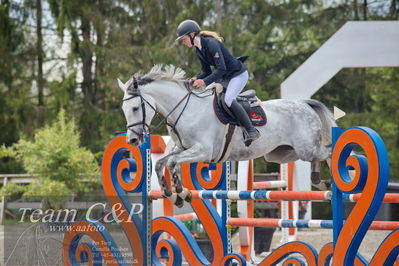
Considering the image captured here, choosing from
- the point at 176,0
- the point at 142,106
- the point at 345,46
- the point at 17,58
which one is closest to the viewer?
the point at 142,106

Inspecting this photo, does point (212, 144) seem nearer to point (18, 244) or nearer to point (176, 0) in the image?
point (18, 244)

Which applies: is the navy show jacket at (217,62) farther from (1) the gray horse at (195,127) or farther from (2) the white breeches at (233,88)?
(1) the gray horse at (195,127)

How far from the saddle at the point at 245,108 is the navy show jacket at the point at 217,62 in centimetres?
16

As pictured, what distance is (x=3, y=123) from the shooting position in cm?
1694

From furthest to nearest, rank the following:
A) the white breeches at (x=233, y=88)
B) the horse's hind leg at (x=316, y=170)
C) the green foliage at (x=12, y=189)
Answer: the green foliage at (x=12, y=189) → the horse's hind leg at (x=316, y=170) → the white breeches at (x=233, y=88)

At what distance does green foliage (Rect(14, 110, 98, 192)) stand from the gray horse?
24.7ft

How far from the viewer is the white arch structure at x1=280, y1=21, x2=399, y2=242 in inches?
340

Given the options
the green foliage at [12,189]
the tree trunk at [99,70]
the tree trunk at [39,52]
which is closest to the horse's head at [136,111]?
the green foliage at [12,189]

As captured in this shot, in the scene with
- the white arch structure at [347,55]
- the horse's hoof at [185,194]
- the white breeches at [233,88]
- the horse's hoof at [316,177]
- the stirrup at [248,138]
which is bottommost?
the horse's hoof at [185,194]

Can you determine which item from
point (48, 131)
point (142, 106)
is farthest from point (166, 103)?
point (48, 131)

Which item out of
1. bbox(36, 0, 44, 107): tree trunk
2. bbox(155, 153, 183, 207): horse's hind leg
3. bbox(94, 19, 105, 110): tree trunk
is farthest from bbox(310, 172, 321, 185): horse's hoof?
bbox(36, 0, 44, 107): tree trunk

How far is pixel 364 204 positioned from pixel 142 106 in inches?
61.2

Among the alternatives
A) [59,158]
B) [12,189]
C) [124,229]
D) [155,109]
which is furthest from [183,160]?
[12,189]

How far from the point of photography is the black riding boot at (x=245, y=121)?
4.45 metres
